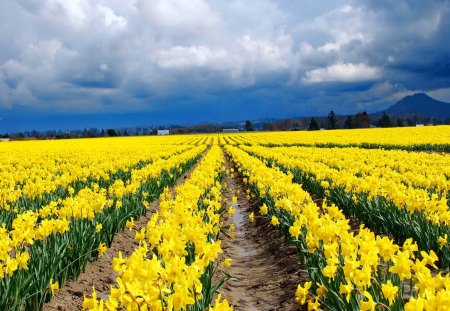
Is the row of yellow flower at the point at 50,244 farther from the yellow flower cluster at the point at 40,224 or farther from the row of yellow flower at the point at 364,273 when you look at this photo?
the row of yellow flower at the point at 364,273

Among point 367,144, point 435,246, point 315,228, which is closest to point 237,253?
point 435,246

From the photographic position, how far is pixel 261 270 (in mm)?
7508

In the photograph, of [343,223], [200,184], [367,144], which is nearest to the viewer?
[343,223]

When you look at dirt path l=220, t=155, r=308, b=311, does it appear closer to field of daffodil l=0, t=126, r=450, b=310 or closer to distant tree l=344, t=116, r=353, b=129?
field of daffodil l=0, t=126, r=450, b=310

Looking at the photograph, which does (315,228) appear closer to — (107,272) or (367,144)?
(107,272)

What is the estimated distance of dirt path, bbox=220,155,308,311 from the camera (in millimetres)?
5996

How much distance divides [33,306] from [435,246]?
213 inches

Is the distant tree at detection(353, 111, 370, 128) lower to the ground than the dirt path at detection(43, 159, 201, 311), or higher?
higher

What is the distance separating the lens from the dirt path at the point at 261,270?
5996 millimetres

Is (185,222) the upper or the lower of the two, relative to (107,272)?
upper

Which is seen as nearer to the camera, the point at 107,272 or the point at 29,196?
the point at 107,272

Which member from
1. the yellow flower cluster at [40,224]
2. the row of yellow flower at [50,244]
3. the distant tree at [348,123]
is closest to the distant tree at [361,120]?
the distant tree at [348,123]

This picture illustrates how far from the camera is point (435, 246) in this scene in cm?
639

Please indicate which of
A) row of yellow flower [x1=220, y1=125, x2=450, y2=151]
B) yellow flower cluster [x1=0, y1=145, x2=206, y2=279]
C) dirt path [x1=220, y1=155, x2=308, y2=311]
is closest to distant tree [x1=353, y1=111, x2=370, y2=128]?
row of yellow flower [x1=220, y1=125, x2=450, y2=151]
